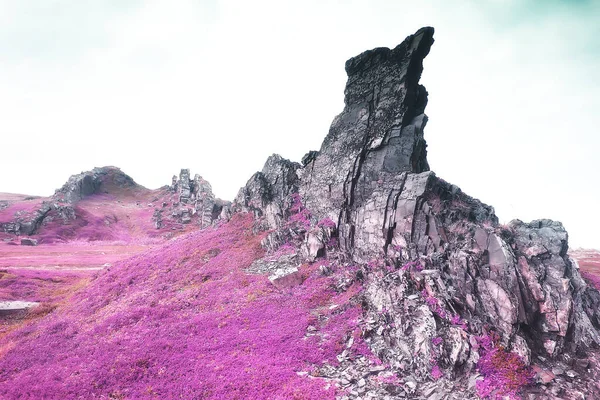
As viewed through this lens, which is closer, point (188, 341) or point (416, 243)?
point (188, 341)

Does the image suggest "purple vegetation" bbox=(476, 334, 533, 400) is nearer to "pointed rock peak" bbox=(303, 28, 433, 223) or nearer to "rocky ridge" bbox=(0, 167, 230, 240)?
"pointed rock peak" bbox=(303, 28, 433, 223)

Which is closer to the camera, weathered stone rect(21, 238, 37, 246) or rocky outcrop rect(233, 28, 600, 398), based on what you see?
rocky outcrop rect(233, 28, 600, 398)

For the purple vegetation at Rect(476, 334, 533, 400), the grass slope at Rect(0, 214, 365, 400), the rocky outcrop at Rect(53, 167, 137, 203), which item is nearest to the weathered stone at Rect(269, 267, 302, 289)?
the grass slope at Rect(0, 214, 365, 400)

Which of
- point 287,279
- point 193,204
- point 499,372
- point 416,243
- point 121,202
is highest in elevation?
point 121,202

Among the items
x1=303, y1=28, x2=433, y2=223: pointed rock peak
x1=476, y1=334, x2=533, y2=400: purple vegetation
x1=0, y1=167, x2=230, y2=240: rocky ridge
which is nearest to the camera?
x1=476, y1=334, x2=533, y2=400: purple vegetation

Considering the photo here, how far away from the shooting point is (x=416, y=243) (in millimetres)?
23062

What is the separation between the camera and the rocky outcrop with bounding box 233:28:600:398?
50.1 feet

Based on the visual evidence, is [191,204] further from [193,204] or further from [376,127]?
[376,127]

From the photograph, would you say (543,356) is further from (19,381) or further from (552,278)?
(19,381)

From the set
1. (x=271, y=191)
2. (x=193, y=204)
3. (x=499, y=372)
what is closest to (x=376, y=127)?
(x=271, y=191)

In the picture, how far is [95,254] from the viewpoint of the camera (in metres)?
62.8

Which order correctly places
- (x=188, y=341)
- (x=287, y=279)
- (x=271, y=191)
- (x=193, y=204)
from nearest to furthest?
1. (x=188, y=341)
2. (x=287, y=279)
3. (x=271, y=191)
4. (x=193, y=204)

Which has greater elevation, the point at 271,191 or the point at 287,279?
the point at 271,191

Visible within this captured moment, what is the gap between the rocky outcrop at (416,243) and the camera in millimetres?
15258
